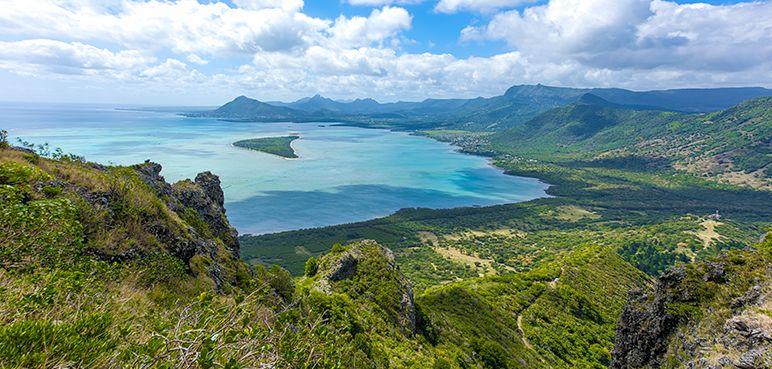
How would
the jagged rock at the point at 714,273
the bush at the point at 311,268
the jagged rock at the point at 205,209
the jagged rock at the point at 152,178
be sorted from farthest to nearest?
the bush at the point at 311,268 < the jagged rock at the point at 205,209 < the jagged rock at the point at 152,178 < the jagged rock at the point at 714,273

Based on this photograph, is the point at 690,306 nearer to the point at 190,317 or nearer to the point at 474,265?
the point at 190,317

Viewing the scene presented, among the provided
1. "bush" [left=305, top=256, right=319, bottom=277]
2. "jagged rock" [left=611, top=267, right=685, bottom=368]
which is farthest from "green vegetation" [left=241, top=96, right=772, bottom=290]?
"jagged rock" [left=611, top=267, right=685, bottom=368]

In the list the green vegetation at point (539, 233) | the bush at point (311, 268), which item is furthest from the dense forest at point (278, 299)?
the green vegetation at point (539, 233)

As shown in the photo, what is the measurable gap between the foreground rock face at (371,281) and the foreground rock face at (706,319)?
1648 centimetres

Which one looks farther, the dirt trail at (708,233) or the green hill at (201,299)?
the dirt trail at (708,233)

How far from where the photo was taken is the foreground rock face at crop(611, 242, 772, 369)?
16.5 metres

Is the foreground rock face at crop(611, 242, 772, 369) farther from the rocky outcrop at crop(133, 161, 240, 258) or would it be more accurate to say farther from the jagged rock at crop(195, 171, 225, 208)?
the jagged rock at crop(195, 171, 225, 208)

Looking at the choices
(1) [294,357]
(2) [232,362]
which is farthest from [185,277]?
(2) [232,362]

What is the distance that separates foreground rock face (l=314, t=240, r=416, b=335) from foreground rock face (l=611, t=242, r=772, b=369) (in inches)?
649

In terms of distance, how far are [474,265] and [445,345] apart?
63039 millimetres

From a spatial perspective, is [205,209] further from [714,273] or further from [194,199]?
[714,273]

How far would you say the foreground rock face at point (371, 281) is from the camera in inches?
1281

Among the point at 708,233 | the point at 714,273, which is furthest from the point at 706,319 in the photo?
the point at 708,233

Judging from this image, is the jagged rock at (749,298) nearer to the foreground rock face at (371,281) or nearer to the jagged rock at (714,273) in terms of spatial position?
the jagged rock at (714,273)
